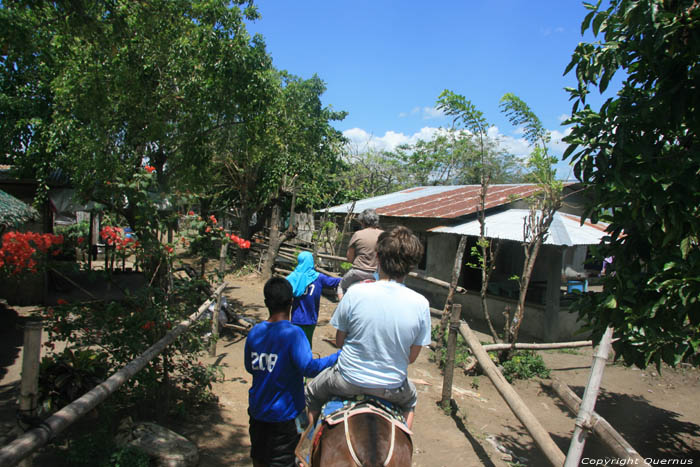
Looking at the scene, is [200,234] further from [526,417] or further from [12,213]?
[12,213]

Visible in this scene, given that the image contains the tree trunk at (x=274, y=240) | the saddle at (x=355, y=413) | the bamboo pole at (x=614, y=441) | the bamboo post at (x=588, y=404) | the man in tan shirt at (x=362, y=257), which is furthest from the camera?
the tree trunk at (x=274, y=240)

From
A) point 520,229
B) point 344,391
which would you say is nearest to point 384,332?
point 344,391

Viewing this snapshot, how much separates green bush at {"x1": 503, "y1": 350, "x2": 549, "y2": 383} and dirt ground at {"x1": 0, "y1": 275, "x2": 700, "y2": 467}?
151 millimetres

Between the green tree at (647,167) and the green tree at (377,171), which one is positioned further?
the green tree at (377,171)

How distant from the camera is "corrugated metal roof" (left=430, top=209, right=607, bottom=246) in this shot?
24.5ft

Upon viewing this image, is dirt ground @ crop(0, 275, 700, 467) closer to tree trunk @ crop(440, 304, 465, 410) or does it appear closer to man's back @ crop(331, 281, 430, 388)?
tree trunk @ crop(440, 304, 465, 410)

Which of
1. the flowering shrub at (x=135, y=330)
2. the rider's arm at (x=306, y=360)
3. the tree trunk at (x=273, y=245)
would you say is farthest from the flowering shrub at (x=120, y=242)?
the tree trunk at (x=273, y=245)

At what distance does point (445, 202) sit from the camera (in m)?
11.2

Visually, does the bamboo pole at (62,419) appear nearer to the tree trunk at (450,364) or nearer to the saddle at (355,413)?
the saddle at (355,413)

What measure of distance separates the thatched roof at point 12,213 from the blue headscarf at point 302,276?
5.07 metres

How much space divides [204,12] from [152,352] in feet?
19.3

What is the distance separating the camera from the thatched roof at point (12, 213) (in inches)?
253

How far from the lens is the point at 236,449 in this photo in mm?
3707

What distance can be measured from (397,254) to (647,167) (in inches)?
70.5
